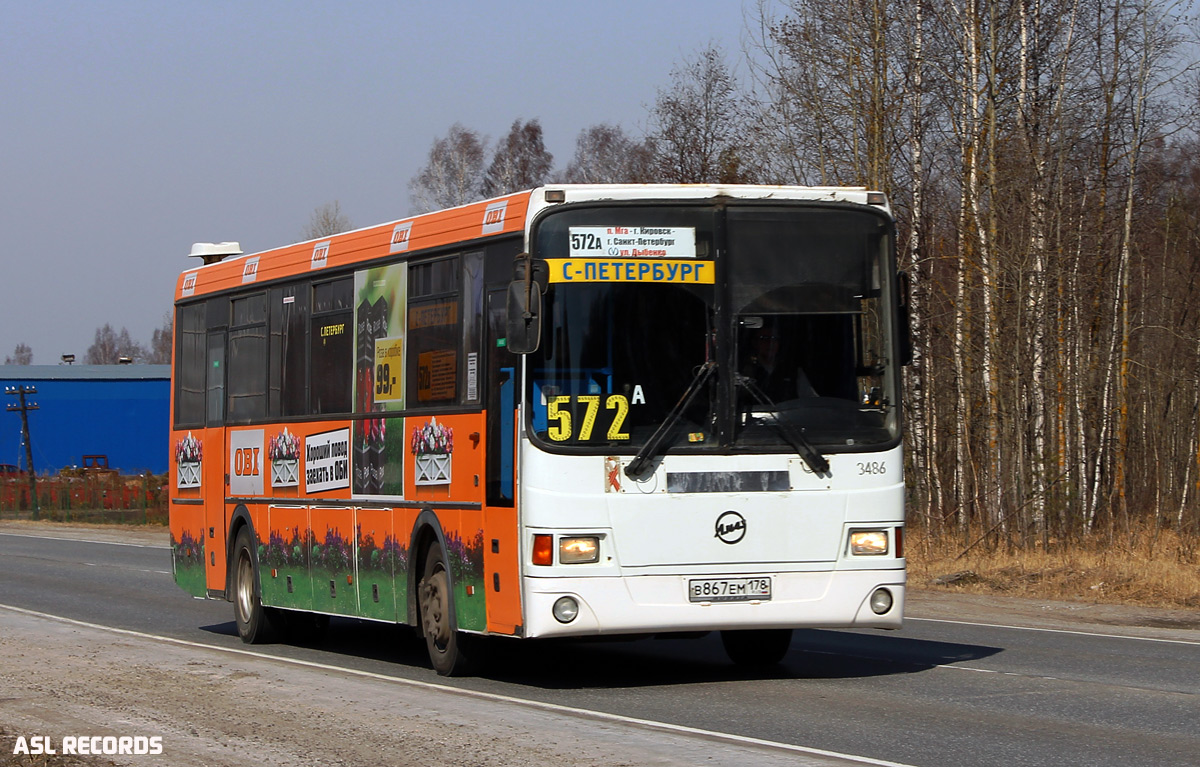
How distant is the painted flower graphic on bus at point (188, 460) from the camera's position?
16875 mm

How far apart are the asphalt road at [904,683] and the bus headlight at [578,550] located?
2.97ft

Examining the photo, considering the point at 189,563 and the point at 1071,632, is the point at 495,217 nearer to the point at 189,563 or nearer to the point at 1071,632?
the point at 189,563

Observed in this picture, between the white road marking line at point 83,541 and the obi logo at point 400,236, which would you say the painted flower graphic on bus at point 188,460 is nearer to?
the obi logo at point 400,236

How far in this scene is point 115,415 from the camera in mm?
102312

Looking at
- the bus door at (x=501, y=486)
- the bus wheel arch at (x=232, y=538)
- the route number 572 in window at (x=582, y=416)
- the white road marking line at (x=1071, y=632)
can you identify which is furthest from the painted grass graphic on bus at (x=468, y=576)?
the white road marking line at (x=1071, y=632)

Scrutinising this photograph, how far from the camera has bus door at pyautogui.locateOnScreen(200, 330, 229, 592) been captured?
16.2 meters

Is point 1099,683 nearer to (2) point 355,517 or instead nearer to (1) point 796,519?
(1) point 796,519

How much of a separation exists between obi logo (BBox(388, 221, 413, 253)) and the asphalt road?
326cm

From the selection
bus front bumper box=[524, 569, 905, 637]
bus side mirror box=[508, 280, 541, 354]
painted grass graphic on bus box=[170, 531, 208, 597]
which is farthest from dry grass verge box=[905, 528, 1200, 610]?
bus side mirror box=[508, 280, 541, 354]

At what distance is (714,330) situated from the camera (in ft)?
35.6

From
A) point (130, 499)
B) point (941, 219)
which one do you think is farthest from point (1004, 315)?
point (130, 499)

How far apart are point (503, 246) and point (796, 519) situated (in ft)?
8.81

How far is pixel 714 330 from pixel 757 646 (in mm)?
2997

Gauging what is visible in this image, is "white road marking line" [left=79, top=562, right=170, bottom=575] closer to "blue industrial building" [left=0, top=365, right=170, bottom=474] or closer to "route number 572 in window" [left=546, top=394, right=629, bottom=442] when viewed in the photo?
"route number 572 in window" [left=546, top=394, right=629, bottom=442]
